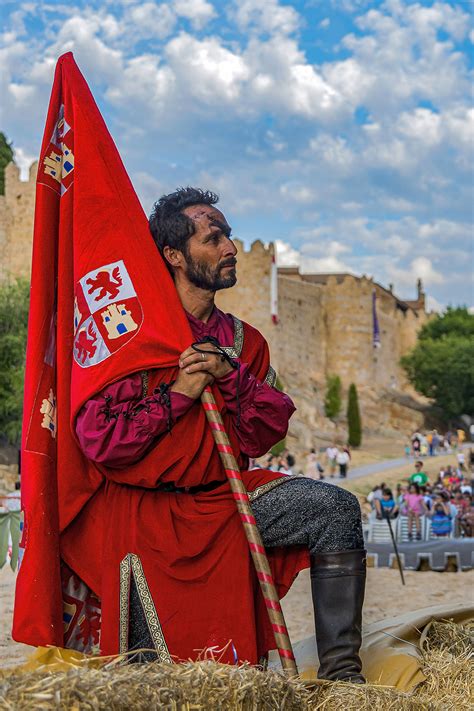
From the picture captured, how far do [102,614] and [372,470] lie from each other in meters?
29.7

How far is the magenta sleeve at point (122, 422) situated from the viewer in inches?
111

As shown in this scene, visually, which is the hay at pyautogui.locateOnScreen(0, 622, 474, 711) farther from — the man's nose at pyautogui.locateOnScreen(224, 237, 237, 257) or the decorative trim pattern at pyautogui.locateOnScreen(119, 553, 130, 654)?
the man's nose at pyautogui.locateOnScreen(224, 237, 237, 257)

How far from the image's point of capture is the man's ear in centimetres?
325

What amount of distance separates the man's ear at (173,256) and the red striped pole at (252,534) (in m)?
0.56

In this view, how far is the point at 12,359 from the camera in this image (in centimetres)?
2858

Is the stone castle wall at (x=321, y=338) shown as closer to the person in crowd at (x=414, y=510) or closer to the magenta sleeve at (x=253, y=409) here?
the person in crowd at (x=414, y=510)

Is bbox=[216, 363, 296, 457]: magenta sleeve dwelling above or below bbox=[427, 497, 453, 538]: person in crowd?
above

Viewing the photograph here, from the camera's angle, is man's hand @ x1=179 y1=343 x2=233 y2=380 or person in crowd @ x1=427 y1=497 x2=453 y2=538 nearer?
man's hand @ x1=179 y1=343 x2=233 y2=380

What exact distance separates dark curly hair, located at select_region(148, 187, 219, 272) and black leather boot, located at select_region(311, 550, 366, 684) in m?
1.31

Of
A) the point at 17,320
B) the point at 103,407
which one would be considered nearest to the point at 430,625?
the point at 103,407

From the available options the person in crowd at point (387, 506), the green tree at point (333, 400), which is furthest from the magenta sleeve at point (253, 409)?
the green tree at point (333, 400)

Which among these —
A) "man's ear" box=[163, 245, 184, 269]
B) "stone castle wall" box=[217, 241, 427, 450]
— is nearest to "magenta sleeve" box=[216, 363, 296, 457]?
"man's ear" box=[163, 245, 184, 269]

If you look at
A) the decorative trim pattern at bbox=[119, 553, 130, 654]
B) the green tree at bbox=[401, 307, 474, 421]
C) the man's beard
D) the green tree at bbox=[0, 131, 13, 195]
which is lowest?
the decorative trim pattern at bbox=[119, 553, 130, 654]

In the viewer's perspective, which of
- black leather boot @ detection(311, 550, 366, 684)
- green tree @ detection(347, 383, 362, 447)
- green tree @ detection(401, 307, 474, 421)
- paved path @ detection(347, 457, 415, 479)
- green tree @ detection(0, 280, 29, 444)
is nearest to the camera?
black leather boot @ detection(311, 550, 366, 684)
